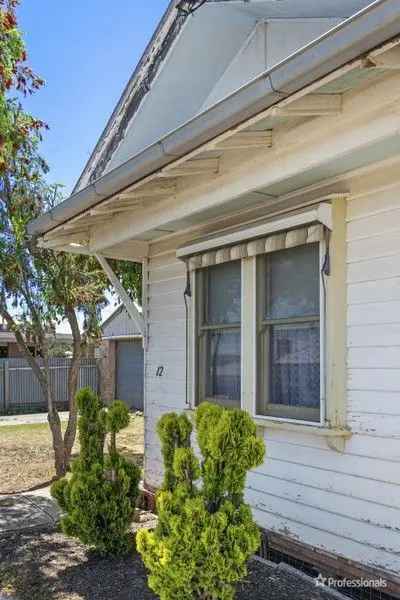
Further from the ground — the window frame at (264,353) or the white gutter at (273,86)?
the white gutter at (273,86)

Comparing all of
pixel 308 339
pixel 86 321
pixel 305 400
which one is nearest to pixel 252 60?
pixel 308 339

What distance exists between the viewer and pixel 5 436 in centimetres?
1287

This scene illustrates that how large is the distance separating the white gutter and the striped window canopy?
95cm

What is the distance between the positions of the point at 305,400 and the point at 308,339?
431 mm

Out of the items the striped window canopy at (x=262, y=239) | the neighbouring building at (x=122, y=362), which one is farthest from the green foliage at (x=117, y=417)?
the neighbouring building at (x=122, y=362)

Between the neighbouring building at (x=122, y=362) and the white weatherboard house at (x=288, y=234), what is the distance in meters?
13.9

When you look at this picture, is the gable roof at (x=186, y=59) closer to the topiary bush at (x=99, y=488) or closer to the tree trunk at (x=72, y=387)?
the topiary bush at (x=99, y=488)

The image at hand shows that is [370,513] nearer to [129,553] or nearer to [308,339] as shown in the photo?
[308,339]

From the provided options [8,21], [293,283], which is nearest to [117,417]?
→ [293,283]

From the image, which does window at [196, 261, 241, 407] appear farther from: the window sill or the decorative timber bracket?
the decorative timber bracket

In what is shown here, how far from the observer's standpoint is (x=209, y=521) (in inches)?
114

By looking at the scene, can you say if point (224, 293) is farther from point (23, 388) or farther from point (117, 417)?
point (23, 388)

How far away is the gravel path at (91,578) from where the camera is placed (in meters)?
3.58

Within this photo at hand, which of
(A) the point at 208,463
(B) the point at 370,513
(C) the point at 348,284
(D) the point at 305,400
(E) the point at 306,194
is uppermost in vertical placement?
(E) the point at 306,194
